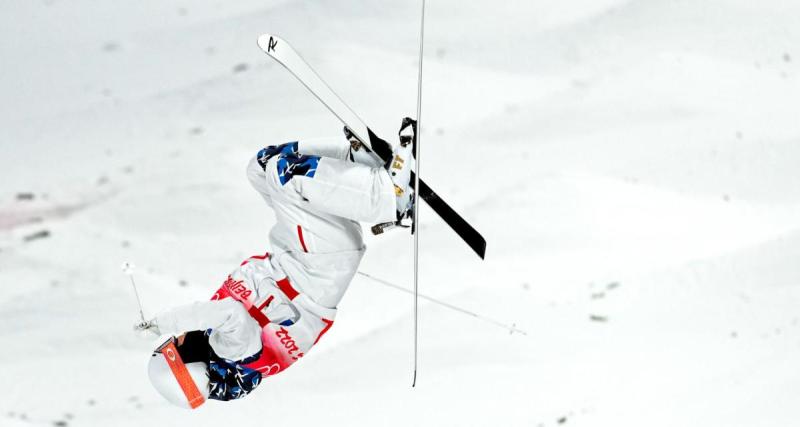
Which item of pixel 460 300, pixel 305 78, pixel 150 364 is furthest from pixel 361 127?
pixel 460 300

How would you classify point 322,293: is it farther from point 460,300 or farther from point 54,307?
point 54,307

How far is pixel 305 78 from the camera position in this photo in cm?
229

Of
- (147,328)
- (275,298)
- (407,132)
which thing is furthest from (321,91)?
(147,328)

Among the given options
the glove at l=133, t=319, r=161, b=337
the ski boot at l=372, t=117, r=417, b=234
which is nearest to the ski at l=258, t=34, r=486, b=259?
the ski boot at l=372, t=117, r=417, b=234

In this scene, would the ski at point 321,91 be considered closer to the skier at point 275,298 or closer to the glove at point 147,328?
the skier at point 275,298

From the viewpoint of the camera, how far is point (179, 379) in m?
2.41

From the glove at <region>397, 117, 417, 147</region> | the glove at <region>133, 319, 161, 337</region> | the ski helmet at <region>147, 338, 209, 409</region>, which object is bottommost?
the ski helmet at <region>147, 338, 209, 409</region>

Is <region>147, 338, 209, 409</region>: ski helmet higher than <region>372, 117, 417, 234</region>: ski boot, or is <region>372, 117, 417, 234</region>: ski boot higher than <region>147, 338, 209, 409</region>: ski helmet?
<region>372, 117, 417, 234</region>: ski boot

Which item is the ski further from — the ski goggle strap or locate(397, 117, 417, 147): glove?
the ski goggle strap

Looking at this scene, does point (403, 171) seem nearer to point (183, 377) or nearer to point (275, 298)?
point (275, 298)

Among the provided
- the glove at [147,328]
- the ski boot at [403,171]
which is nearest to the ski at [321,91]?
the ski boot at [403,171]

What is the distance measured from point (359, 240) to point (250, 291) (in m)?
0.23

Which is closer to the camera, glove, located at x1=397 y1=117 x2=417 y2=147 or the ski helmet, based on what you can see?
glove, located at x1=397 y1=117 x2=417 y2=147

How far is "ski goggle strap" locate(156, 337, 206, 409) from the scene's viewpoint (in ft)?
7.91
